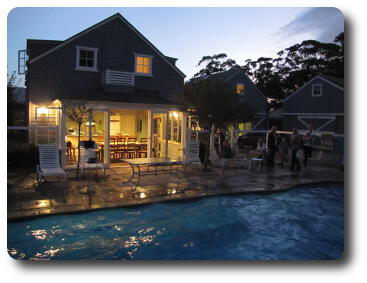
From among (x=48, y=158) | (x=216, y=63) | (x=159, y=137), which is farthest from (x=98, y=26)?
(x=216, y=63)

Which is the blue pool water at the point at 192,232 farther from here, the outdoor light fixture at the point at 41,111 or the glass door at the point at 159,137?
the outdoor light fixture at the point at 41,111

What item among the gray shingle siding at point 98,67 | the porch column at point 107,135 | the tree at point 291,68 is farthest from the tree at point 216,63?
the porch column at point 107,135

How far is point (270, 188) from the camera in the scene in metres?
9.06

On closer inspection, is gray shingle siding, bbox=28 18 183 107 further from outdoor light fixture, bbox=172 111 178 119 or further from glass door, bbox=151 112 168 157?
outdoor light fixture, bbox=172 111 178 119

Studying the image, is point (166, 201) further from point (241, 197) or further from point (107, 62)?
point (107, 62)

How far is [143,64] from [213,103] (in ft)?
17.6

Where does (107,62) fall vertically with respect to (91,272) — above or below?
above

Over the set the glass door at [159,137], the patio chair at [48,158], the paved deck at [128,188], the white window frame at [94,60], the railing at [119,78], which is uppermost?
the white window frame at [94,60]

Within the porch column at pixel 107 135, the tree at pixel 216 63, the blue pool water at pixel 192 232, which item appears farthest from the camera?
the tree at pixel 216 63

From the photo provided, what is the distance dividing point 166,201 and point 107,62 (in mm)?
8639

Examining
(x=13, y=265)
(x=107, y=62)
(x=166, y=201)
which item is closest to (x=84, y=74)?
(x=107, y=62)

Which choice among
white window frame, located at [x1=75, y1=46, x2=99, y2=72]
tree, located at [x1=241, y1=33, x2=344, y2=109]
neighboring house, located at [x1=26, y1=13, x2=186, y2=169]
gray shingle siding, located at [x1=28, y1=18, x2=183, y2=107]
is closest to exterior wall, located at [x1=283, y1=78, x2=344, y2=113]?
tree, located at [x1=241, y1=33, x2=344, y2=109]

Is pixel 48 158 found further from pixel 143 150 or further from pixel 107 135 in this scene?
pixel 143 150

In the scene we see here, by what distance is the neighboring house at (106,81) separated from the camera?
12625 mm
